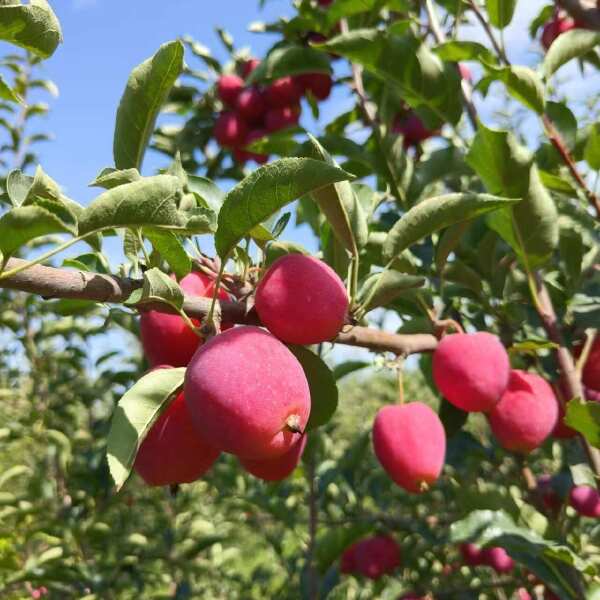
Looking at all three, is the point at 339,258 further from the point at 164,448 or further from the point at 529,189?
the point at 164,448

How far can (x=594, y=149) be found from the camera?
1508 millimetres

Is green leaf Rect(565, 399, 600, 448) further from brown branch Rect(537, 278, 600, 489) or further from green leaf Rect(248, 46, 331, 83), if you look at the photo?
green leaf Rect(248, 46, 331, 83)

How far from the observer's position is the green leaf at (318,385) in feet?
3.30

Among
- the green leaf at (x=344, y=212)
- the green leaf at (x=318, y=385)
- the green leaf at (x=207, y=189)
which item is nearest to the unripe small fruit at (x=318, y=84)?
the green leaf at (x=207, y=189)

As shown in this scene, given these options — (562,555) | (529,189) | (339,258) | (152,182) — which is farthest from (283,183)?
(562,555)

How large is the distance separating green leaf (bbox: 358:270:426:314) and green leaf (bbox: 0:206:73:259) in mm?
481

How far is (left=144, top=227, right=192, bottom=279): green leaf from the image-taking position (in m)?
0.88

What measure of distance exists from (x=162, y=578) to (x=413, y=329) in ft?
6.38

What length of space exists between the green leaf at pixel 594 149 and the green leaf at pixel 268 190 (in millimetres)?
1004

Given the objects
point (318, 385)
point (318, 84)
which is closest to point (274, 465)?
point (318, 385)

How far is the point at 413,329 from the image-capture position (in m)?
1.39

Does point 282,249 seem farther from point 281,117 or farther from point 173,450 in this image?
point 281,117

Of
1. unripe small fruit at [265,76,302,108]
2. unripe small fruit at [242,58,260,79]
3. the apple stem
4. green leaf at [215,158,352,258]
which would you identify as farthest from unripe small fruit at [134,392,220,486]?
unripe small fruit at [242,58,260,79]

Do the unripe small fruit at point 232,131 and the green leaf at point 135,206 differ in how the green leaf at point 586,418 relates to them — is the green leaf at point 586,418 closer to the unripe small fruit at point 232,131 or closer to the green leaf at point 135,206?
the green leaf at point 135,206
